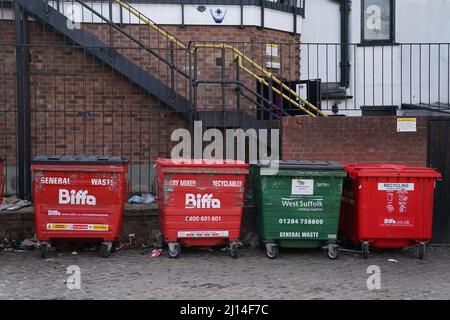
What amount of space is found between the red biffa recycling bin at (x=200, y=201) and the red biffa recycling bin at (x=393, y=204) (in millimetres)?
1531

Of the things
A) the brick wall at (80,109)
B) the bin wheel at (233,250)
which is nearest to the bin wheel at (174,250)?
the bin wheel at (233,250)

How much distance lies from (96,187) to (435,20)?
8538mm

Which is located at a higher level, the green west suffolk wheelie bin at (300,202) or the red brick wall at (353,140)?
the red brick wall at (353,140)

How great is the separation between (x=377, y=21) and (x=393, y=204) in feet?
20.5

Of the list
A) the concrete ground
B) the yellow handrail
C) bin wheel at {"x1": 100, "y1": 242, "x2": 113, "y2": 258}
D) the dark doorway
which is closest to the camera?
the concrete ground

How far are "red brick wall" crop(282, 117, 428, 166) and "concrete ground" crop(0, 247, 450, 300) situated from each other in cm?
147

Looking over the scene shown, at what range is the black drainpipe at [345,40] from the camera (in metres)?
12.1

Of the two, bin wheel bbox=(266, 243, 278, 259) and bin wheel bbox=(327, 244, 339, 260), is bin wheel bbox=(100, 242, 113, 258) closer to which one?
bin wheel bbox=(266, 243, 278, 259)

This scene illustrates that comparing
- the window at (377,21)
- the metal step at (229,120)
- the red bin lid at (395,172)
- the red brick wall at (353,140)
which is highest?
the window at (377,21)

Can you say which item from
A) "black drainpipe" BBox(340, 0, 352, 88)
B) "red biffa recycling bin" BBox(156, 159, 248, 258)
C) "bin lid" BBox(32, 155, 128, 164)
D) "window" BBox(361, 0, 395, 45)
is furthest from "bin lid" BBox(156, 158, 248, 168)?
"window" BBox(361, 0, 395, 45)

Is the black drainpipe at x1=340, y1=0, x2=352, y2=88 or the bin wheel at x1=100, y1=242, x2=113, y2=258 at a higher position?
the black drainpipe at x1=340, y1=0, x2=352, y2=88

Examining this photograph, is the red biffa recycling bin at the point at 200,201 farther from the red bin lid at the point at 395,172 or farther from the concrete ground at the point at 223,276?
the red bin lid at the point at 395,172

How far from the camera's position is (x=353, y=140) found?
27.9ft

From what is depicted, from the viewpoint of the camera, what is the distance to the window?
12.3 meters
